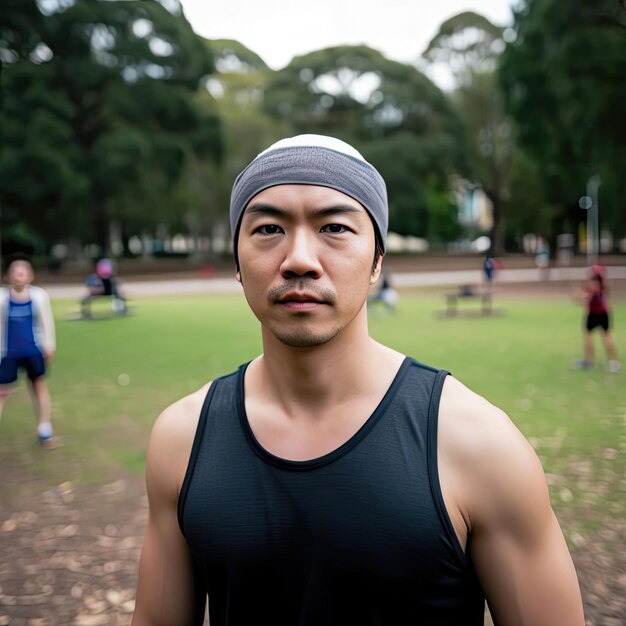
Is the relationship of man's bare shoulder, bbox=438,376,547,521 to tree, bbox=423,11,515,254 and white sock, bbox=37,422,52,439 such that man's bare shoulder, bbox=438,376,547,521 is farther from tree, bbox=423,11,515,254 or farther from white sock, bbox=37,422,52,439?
tree, bbox=423,11,515,254

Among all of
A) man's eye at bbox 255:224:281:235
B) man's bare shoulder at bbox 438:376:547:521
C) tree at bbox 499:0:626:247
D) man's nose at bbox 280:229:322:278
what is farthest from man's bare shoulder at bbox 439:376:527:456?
tree at bbox 499:0:626:247

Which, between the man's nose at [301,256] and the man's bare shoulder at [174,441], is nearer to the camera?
the man's nose at [301,256]

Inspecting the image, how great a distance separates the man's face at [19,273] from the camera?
6.28 m

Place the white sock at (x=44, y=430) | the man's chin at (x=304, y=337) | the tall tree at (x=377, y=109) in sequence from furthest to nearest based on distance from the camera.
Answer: the tall tree at (x=377, y=109), the white sock at (x=44, y=430), the man's chin at (x=304, y=337)

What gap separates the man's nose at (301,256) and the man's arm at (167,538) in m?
0.40

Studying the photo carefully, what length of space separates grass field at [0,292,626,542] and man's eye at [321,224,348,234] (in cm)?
389

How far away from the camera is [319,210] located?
1459mm

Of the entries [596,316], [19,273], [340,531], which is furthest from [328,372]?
[596,316]

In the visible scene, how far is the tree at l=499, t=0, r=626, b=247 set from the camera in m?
25.6

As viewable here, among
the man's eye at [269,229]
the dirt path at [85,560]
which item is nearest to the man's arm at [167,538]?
the man's eye at [269,229]

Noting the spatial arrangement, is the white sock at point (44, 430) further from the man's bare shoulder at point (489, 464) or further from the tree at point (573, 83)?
the tree at point (573, 83)

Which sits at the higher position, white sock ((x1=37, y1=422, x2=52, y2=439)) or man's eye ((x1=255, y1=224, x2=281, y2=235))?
man's eye ((x1=255, y1=224, x2=281, y2=235))

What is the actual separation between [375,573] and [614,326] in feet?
50.7

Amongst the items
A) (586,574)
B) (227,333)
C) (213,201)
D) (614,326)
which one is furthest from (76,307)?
(213,201)
